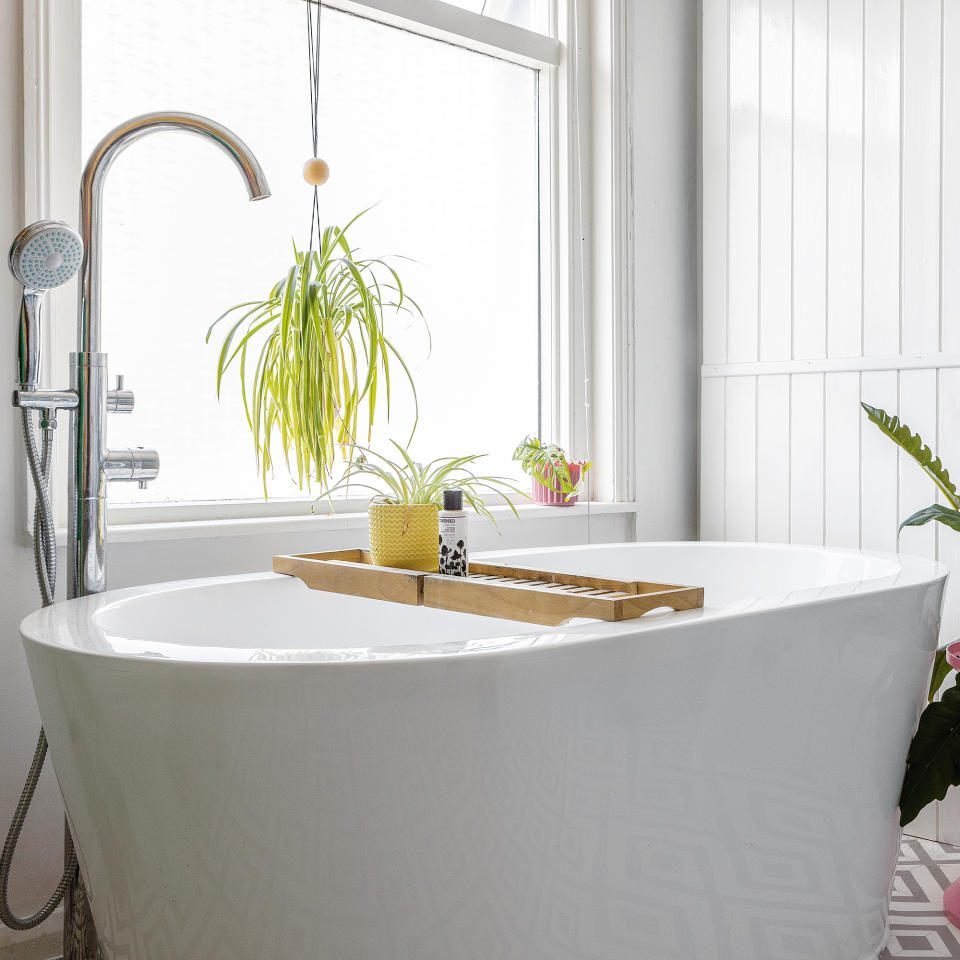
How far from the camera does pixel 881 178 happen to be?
227 centimetres

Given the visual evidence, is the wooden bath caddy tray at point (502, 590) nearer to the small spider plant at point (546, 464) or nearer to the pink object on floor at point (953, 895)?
the pink object on floor at point (953, 895)

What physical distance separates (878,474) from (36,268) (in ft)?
5.95

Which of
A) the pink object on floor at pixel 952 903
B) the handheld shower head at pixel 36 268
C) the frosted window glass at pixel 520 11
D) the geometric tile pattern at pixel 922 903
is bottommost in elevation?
the geometric tile pattern at pixel 922 903

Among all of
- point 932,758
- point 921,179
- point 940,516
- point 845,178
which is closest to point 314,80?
point 845,178

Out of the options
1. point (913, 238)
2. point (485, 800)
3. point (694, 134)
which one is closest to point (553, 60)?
point (694, 134)

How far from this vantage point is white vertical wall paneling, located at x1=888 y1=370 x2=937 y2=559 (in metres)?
2.20

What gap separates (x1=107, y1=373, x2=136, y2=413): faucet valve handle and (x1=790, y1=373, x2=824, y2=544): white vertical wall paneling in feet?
5.36

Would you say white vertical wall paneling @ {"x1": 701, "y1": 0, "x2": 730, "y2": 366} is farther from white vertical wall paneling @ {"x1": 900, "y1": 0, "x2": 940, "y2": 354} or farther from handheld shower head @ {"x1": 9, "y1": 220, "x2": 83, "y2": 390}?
handheld shower head @ {"x1": 9, "y1": 220, "x2": 83, "y2": 390}

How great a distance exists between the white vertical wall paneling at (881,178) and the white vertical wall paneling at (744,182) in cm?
31

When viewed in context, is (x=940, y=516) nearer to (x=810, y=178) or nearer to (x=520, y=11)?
(x=810, y=178)

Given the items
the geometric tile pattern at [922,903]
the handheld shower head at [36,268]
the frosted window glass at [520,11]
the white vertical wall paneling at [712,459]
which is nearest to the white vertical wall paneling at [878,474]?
the white vertical wall paneling at [712,459]

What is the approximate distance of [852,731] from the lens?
4.74 ft

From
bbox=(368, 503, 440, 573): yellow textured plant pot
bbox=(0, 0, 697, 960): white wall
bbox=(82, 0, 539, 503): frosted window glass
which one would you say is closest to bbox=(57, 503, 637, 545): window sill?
bbox=(0, 0, 697, 960): white wall

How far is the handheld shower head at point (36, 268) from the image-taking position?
52.1 inches
